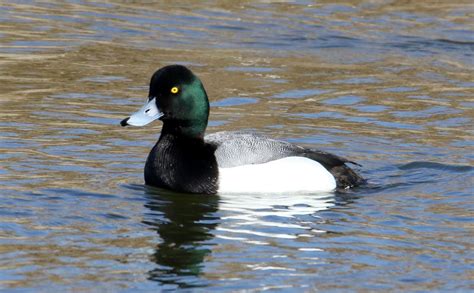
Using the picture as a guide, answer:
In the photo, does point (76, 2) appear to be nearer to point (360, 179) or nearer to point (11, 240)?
point (360, 179)

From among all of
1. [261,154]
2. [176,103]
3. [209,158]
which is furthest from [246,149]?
[176,103]

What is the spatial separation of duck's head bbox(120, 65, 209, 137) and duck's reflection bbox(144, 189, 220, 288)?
25.9 inches

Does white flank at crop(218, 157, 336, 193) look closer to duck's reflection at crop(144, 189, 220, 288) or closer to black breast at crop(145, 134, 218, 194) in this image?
black breast at crop(145, 134, 218, 194)

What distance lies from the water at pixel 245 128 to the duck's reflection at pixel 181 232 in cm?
2

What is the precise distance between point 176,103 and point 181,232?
1.73 m

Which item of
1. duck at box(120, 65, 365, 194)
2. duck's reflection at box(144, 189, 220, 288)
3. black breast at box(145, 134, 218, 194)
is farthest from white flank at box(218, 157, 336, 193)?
duck's reflection at box(144, 189, 220, 288)

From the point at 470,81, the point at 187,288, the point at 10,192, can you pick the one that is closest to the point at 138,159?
the point at 10,192

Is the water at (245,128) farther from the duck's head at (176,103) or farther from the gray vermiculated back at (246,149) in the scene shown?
the duck's head at (176,103)

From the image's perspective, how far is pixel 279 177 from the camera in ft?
32.9

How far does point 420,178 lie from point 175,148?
7.25 ft

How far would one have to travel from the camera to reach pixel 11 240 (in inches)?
329

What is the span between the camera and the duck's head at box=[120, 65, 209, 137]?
10.2 m

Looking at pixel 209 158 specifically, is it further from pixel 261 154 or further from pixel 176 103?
pixel 176 103

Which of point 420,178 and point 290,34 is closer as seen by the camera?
point 420,178
